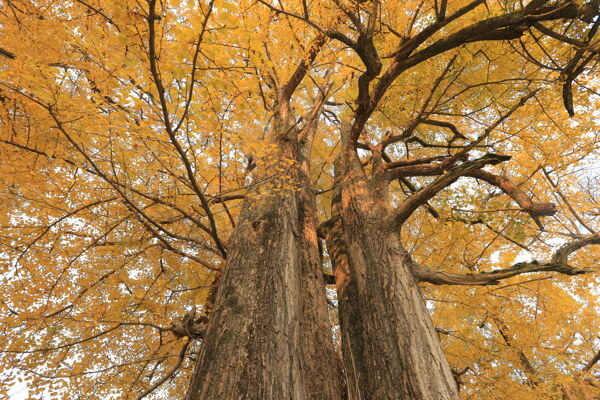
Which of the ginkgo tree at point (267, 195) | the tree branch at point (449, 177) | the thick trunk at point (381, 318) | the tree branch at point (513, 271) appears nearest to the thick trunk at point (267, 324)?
the ginkgo tree at point (267, 195)

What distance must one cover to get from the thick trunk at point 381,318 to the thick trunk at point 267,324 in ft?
0.92

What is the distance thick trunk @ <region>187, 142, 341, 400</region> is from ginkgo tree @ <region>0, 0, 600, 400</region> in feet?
0.05

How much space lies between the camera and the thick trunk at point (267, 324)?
56.7 inches

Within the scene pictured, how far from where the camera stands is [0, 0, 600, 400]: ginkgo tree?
5.66ft

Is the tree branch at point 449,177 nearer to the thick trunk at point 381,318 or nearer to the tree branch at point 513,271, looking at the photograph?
the thick trunk at point 381,318

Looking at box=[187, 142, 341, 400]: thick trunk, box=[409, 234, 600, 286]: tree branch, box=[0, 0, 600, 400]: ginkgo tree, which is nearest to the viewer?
box=[187, 142, 341, 400]: thick trunk

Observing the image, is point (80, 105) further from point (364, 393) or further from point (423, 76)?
point (423, 76)

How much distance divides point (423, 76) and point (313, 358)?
4235 millimetres

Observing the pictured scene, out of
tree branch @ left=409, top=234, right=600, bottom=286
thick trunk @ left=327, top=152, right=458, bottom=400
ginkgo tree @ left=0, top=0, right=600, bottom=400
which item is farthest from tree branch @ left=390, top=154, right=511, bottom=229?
tree branch @ left=409, top=234, right=600, bottom=286

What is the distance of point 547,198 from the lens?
17.8 feet

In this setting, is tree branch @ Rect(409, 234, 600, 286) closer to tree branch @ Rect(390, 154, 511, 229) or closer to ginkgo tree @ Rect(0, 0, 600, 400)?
ginkgo tree @ Rect(0, 0, 600, 400)

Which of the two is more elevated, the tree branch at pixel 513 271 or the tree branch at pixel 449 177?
the tree branch at pixel 449 177

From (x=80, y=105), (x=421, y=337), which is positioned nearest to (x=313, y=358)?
(x=421, y=337)

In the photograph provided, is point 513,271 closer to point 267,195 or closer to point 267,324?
point 267,324
